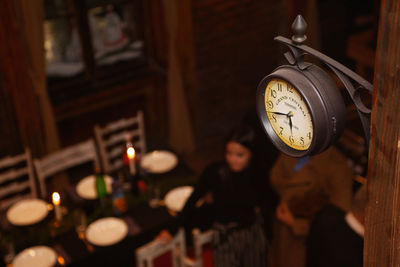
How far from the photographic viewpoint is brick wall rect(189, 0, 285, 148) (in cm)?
568

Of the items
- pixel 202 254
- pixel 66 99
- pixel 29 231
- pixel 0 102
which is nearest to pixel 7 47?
pixel 0 102

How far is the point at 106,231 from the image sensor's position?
3721mm

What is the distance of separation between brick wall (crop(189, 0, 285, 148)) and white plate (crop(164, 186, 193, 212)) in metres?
1.88

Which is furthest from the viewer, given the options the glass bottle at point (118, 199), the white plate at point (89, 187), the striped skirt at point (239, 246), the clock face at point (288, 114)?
the white plate at point (89, 187)

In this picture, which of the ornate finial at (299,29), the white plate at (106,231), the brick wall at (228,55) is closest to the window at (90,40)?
the brick wall at (228,55)

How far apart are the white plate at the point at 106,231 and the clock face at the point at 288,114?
2.14 meters

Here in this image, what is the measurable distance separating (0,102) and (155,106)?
5.55 feet

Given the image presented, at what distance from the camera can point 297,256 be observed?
13.1ft

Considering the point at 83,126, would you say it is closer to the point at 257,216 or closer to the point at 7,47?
the point at 7,47

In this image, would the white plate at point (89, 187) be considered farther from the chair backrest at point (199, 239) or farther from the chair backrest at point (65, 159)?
the chair backrest at point (199, 239)

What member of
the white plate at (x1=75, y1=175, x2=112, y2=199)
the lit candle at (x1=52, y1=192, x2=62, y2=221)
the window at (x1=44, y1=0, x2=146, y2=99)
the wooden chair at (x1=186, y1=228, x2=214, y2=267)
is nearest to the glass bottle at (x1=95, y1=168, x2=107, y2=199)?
the white plate at (x1=75, y1=175, x2=112, y2=199)

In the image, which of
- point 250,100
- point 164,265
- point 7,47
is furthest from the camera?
point 250,100

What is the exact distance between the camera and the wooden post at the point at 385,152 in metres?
1.16

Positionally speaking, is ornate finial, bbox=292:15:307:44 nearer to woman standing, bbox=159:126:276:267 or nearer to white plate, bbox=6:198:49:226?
woman standing, bbox=159:126:276:267
